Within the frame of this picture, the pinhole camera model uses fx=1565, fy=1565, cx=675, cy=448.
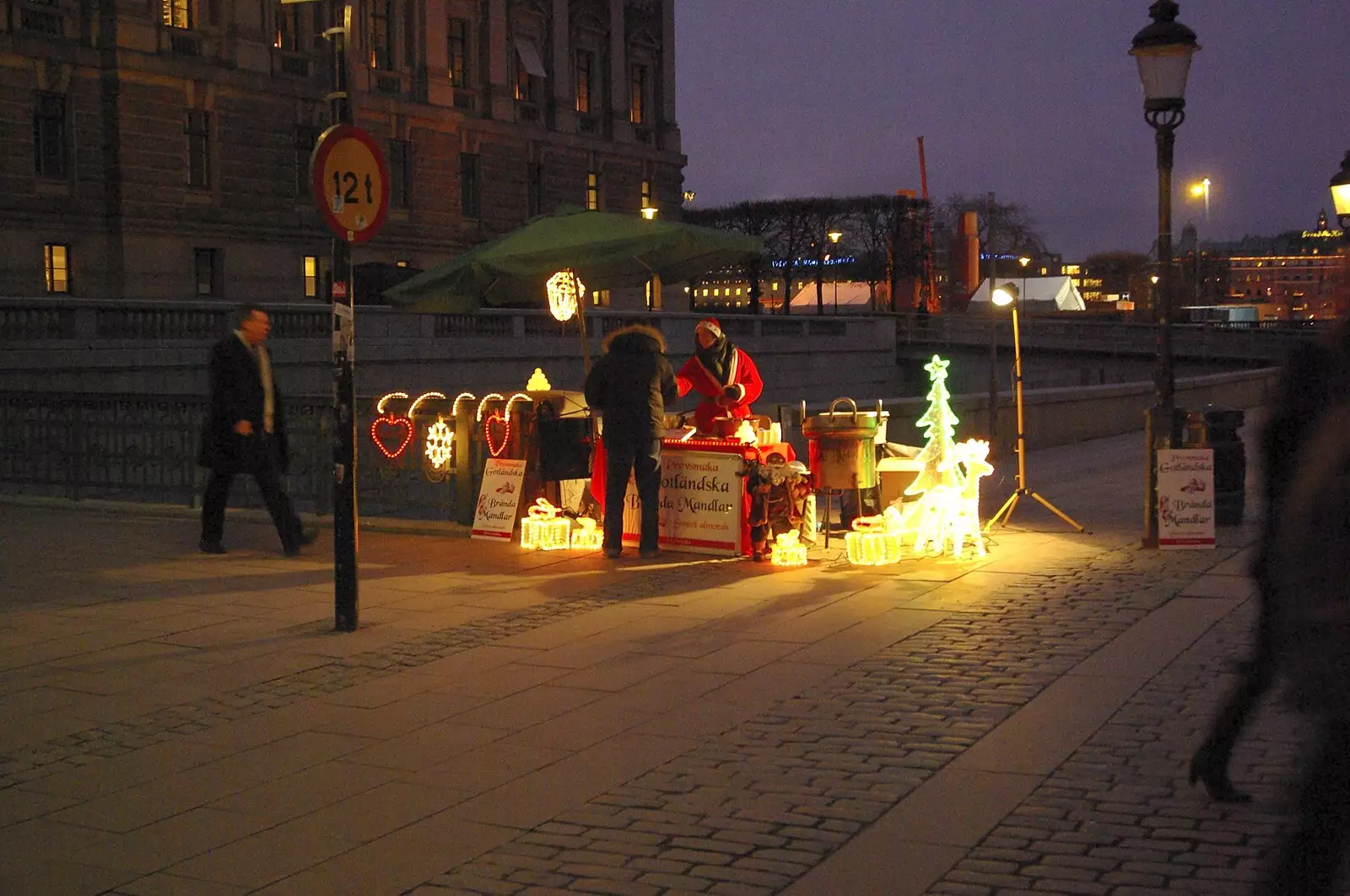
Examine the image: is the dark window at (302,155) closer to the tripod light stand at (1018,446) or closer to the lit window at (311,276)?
the lit window at (311,276)

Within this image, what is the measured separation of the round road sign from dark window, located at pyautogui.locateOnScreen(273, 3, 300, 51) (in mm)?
41758

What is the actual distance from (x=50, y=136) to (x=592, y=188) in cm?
2589

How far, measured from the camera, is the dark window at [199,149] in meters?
45.7

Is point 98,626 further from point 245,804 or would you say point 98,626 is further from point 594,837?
point 594,837

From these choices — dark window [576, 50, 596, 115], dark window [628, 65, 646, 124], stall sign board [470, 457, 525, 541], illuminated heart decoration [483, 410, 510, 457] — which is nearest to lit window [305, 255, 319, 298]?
dark window [576, 50, 596, 115]

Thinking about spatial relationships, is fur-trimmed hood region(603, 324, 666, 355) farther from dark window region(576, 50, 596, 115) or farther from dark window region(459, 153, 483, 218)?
dark window region(576, 50, 596, 115)

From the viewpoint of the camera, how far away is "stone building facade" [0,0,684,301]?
138ft

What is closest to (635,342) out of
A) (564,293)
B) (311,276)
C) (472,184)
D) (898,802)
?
(564,293)

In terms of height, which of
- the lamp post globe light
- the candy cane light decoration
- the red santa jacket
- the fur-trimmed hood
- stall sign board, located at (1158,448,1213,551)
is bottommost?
stall sign board, located at (1158,448,1213,551)

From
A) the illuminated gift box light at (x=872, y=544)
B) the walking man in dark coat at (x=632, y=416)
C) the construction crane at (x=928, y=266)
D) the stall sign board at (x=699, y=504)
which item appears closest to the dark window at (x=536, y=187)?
A: the construction crane at (x=928, y=266)

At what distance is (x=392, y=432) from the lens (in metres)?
14.5

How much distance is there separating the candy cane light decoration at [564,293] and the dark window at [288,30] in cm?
3687

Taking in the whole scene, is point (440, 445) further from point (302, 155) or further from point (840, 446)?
point (302, 155)

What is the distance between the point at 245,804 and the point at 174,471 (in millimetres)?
10587
